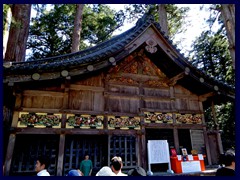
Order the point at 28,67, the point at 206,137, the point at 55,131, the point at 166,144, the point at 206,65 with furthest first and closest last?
the point at 206,65 < the point at 206,137 < the point at 166,144 < the point at 55,131 < the point at 28,67

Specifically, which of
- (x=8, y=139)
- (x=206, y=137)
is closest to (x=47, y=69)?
(x=8, y=139)

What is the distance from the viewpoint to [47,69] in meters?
5.87

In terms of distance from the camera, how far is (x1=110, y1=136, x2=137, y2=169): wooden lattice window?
680 cm

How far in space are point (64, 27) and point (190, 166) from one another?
58.6 ft

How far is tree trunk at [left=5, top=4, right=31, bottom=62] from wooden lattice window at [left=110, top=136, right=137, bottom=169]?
6.65m

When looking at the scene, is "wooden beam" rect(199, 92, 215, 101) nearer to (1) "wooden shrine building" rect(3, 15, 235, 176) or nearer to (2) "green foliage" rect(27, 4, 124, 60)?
(1) "wooden shrine building" rect(3, 15, 235, 176)

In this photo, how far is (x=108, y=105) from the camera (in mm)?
7184

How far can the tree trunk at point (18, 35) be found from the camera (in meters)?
9.50

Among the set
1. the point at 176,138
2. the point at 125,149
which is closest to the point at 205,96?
the point at 176,138

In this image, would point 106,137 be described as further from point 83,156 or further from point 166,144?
point 166,144

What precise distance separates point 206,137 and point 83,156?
5.20 meters

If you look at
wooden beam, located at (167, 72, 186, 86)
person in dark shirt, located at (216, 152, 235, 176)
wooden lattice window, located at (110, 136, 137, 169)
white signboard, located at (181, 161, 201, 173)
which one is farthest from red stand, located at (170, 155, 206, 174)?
person in dark shirt, located at (216, 152, 235, 176)

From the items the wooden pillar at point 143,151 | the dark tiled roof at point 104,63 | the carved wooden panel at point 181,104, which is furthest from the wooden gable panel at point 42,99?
the carved wooden panel at point 181,104

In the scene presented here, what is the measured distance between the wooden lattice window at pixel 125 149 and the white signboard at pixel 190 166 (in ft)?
6.12
